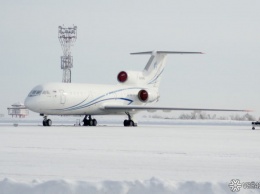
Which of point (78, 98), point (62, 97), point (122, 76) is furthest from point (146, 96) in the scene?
point (62, 97)

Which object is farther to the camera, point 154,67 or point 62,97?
point 154,67

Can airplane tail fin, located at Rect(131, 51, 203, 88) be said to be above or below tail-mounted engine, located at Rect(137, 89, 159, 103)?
above

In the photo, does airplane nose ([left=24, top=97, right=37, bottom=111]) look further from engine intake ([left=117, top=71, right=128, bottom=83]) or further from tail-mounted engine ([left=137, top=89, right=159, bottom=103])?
tail-mounted engine ([left=137, top=89, right=159, bottom=103])

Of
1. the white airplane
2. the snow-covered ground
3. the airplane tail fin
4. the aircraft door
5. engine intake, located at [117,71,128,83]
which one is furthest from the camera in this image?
the airplane tail fin

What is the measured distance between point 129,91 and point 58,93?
8.02 m

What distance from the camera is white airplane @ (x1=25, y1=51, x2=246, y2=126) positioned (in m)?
40.7

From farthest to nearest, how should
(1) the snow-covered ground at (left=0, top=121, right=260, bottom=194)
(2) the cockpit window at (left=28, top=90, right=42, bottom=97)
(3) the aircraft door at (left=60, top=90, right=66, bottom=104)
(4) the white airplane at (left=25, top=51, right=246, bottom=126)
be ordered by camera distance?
(3) the aircraft door at (left=60, top=90, right=66, bottom=104)
(4) the white airplane at (left=25, top=51, right=246, bottom=126)
(2) the cockpit window at (left=28, top=90, right=42, bottom=97)
(1) the snow-covered ground at (left=0, top=121, right=260, bottom=194)

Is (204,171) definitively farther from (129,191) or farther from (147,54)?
(147,54)

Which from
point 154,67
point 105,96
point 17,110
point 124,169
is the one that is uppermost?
point 154,67

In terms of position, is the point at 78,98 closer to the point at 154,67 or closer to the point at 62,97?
the point at 62,97

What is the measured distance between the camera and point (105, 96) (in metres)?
45.3

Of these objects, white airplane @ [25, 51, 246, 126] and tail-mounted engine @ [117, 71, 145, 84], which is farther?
tail-mounted engine @ [117, 71, 145, 84]

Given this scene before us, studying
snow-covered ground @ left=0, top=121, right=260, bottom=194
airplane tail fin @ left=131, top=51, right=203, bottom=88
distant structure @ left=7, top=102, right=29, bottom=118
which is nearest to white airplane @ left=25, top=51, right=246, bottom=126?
airplane tail fin @ left=131, top=51, right=203, bottom=88

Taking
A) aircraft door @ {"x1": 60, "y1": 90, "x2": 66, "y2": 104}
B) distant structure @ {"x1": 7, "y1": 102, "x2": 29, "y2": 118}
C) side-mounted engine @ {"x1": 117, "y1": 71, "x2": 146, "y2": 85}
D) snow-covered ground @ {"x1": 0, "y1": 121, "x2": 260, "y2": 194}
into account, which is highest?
side-mounted engine @ {"x1": 117, "y1": 71, "x2": 146, "y2": 85}
